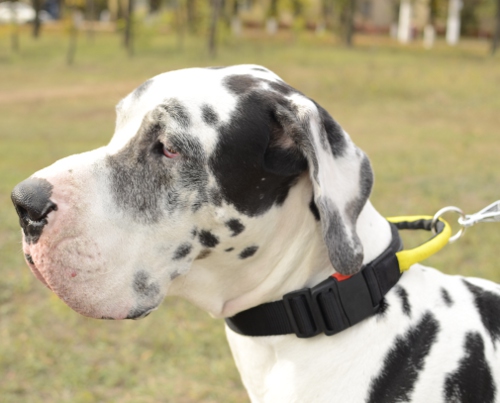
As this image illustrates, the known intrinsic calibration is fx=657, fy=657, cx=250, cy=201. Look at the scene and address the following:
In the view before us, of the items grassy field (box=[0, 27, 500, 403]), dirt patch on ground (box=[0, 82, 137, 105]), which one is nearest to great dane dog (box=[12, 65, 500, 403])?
grassy field (box=[0, 27, 500, 403])

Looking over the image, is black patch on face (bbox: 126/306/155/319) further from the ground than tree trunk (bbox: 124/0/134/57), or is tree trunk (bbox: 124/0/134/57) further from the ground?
black patch on face (bbox: 126/306/155/319)

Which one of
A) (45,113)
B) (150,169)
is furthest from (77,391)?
(45,113)

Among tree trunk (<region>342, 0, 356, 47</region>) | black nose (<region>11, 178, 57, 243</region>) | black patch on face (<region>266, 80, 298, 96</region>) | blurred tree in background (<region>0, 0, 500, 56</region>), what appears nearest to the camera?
black nose (<region>11, 178, 57, 243</region>)

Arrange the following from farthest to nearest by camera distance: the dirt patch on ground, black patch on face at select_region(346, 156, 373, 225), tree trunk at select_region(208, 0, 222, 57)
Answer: tree trunk at select_region(208, 0, 222, 57) → the dirt patch on ground → black patch on face at select_region(346, 156, 373, 225)

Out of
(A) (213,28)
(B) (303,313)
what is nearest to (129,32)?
(A) (213,28)

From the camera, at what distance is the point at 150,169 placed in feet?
7.91

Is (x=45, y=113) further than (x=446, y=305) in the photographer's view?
Yes

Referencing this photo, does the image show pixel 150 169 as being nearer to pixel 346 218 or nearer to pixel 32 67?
pixel 346 218

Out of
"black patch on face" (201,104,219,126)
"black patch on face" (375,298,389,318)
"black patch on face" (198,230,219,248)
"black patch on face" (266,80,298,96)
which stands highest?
"black patch on face" (266,80,298,96)

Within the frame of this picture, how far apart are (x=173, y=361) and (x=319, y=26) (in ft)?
160

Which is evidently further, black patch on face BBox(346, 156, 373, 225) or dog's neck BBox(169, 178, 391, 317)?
dog's neck BBox(169, 178, 391, 317)

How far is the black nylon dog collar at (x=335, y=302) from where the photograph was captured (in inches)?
93.3

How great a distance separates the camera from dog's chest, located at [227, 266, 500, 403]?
237cm

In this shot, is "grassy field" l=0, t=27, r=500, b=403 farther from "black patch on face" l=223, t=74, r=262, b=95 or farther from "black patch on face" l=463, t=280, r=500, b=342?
"black patch on face" l=223, t=74, r=262, b=95
